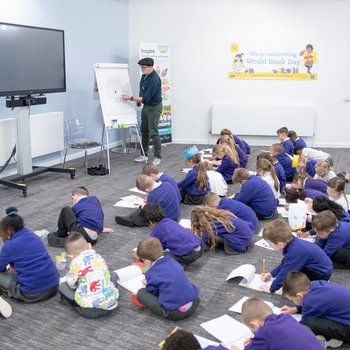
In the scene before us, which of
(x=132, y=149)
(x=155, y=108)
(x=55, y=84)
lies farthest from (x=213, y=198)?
(x=132, y=149)

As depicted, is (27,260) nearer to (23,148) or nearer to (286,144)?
(23,148)

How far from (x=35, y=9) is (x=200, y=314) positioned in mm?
5262

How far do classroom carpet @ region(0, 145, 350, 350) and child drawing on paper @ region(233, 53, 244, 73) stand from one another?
14.7 feet

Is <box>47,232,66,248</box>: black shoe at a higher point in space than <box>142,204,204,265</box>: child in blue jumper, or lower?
lower

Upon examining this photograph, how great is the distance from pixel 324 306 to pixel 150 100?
5.37 m

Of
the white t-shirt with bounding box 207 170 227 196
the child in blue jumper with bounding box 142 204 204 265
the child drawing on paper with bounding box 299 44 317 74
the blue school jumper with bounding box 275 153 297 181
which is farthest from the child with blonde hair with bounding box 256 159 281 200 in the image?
the child drawing on paper with bounding box 299 44 317 74

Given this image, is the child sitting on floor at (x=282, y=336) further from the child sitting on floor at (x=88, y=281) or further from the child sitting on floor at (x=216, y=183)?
the child sitting on floor at (x=216, y=183)

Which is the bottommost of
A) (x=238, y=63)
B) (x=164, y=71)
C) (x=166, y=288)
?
(x=166, y=288)

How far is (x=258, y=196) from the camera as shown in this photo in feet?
15.2

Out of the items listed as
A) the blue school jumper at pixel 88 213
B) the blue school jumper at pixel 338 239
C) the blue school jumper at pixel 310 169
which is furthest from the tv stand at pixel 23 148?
the blue school jumper at pixel 338 239

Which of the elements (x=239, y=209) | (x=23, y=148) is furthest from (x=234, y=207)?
(x=23, y=148)

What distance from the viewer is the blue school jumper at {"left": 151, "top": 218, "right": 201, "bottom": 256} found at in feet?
11.3

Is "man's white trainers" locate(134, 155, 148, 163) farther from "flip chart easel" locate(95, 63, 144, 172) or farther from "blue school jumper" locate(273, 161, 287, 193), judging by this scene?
"blue school jumper" locate(273, 161, 287, 193)

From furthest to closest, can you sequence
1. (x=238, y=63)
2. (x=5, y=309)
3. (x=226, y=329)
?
(x=238, y=63)
(x=5, y=309)
(x=226, y=329)
